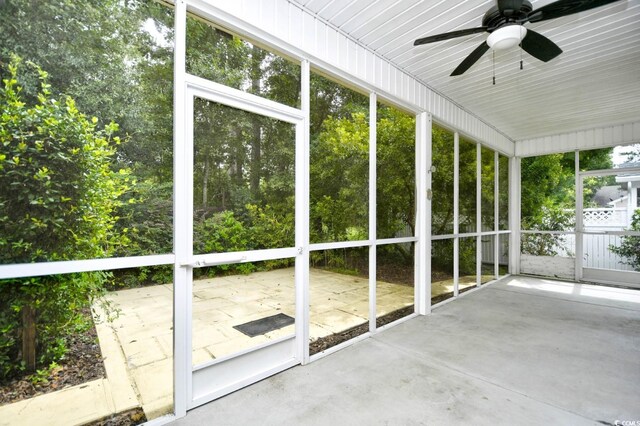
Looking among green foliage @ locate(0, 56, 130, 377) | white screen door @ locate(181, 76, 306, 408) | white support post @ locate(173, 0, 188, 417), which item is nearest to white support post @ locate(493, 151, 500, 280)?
white screen door @ locate(181, 76, 306, 408)

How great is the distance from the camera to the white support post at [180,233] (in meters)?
1.84

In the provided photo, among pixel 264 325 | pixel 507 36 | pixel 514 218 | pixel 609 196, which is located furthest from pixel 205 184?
pixel 609 196

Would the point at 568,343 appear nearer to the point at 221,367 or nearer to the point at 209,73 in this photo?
the point at 221,367

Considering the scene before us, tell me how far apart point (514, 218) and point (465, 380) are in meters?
5.37

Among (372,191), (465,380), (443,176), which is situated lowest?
(465,380)

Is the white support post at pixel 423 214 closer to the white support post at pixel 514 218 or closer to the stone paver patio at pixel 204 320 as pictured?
the stone paver patio at pixel 204 320

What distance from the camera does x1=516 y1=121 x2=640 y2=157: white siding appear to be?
5266 mm

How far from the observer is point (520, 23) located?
2258mm

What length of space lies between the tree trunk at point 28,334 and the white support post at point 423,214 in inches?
139

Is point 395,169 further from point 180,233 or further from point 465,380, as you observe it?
point 180,233

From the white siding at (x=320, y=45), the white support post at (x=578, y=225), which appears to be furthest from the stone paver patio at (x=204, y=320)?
the white support post at (x=578, y=225)

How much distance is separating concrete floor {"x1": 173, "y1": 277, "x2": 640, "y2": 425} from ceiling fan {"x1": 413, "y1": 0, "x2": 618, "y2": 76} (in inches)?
101

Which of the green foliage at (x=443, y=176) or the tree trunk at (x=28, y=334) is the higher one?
the green foliage at (x=443, y=176)

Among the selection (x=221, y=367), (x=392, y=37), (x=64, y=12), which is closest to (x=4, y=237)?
(x=64, y=12)
